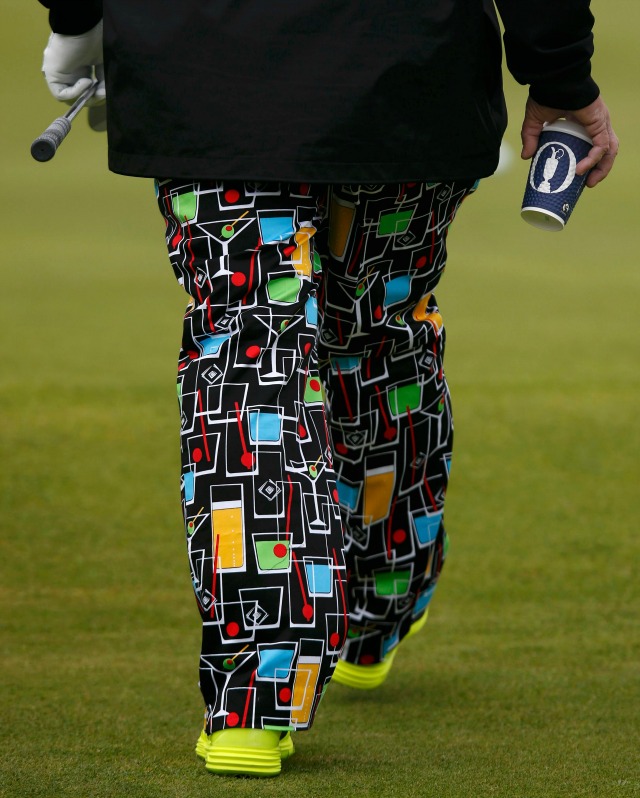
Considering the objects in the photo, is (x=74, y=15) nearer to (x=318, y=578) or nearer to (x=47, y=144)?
(x=47, y=144)

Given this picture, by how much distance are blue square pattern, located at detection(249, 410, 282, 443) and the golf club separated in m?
0.41

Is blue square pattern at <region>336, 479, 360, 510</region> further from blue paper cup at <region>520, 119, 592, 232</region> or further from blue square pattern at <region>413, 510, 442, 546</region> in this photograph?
blue paper cup at <region>520, 119, 592, 232</region>

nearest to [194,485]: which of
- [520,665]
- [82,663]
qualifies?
[82,663]

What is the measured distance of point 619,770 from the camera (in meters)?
1.42

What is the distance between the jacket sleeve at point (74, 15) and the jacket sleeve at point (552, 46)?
0.58m

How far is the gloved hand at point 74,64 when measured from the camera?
180 centimetres

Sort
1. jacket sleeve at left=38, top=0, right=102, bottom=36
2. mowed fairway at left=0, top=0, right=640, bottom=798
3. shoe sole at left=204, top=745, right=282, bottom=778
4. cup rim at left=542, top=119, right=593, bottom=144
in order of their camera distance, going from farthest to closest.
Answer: jacket sleeve at left=38, top=0, right=102, bottom=36 < cup rim at left=542, top=119, right=593, bottom=144 < mowed fairway at left=0, top=0, right=640, bottom=798 < shoe sole at left=204, top=745, right=282, bottom=778

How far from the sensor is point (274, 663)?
136 centimetres

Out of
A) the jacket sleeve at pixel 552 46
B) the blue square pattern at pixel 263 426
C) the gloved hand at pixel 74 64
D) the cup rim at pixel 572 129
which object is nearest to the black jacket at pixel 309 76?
the jacket sleeve at pixel 552 46

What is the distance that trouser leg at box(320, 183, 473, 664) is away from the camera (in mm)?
1544

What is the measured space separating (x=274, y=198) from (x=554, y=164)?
1.18 ft

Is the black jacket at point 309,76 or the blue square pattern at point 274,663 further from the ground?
the black jacket at point 309,76

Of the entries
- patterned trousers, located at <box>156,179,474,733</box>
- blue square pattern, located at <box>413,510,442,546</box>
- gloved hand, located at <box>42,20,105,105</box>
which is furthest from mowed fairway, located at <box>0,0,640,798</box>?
gloved hand, located at <box>42,20,105,105</box>

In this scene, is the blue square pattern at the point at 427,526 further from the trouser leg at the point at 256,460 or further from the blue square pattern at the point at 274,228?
the blue square pattern at the point at 274,228
